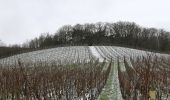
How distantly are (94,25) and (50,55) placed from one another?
51.6 metres

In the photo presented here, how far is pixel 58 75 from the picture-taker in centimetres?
1534

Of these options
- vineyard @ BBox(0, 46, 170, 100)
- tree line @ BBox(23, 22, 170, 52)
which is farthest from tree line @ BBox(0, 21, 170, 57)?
vineyard @ BBox(0, 46, 170, 100)

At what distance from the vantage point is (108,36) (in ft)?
361

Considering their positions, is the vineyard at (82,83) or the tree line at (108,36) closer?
the vineyard at (82,83)

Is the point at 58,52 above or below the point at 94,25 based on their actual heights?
below

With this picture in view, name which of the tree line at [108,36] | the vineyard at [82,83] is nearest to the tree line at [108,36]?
the tree line at [108,36]

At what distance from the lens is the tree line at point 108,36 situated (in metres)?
102

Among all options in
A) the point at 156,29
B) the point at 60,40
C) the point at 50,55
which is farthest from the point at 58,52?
the point at 156,29

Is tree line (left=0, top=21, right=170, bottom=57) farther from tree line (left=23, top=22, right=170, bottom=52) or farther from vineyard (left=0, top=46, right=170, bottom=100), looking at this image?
vineyard (left=0, top=46, right=170, bottom=100)

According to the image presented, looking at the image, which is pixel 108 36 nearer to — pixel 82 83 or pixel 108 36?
pixel 108 36

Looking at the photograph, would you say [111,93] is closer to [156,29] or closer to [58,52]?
[58,52]

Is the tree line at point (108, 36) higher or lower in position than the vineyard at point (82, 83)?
higher

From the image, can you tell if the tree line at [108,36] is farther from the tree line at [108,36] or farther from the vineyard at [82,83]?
the vineyard at [82,83]

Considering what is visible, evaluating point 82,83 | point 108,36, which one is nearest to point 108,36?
point 108,36
